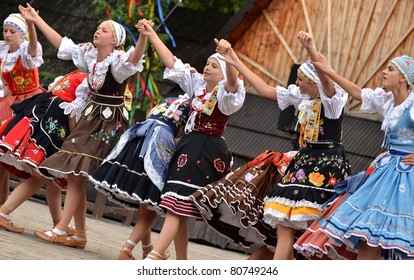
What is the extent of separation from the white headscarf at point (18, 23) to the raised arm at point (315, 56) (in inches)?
115

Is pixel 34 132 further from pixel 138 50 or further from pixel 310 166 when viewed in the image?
pixel 310 166

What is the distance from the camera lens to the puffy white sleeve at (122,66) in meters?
8.20

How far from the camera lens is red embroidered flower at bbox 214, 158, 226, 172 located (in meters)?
7.74

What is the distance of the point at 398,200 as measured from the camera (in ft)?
22.1

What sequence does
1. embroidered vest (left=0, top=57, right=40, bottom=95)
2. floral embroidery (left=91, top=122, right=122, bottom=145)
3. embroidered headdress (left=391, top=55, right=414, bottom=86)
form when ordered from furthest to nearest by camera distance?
embroidered vest (left=0, top=57, right=40, bottom=95), floral embroidery (left=91, top=122, right=122, bottom=145), embroidered headdress (left=391, top=55, right=414, bottom=86)

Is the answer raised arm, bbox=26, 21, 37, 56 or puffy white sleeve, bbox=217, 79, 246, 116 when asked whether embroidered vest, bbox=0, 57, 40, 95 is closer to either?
raised arm, bbox=26, 21, 37, 56

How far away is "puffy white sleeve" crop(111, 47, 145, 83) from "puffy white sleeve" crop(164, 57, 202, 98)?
0.34 m

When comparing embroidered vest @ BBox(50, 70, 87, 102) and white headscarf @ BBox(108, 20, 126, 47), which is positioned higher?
white headscarf @ BBox(108, 20, 126, 47)

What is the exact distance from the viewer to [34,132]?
8.57m

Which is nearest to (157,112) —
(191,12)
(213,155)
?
(213,155)

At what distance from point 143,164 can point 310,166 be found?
48.8 inches

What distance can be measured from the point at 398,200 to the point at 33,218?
A: 4591 millimetres

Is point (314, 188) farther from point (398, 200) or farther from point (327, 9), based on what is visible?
point (327, 9)

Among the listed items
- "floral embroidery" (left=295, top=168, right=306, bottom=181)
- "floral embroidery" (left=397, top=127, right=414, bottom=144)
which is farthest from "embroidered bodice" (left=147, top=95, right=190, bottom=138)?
"floral embroidery" (left=397, top=127, right=414, bottom=144)
